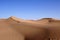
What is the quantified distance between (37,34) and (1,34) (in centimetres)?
359

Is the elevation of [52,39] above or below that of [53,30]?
below

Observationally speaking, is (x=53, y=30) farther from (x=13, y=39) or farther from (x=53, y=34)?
(x=13, y=39)

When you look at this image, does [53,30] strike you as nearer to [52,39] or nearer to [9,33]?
[52,39]

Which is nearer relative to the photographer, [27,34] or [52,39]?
[52,39]

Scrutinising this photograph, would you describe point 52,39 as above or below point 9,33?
below

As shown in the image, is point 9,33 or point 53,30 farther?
point 9,33

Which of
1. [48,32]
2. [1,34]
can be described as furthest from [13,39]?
[48,32]

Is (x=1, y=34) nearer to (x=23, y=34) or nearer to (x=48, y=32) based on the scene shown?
(x=23, y=34)

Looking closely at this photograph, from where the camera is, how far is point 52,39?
11414mm

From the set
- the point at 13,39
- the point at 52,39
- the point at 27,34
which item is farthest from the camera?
the point at 27,34

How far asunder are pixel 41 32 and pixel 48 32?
31.6 inches

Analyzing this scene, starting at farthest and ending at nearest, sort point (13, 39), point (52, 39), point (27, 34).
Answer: point (27, 34) < point (13, 39) < point (52, 39)

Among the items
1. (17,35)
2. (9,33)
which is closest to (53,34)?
(17,35)

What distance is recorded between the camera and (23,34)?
1321cm
